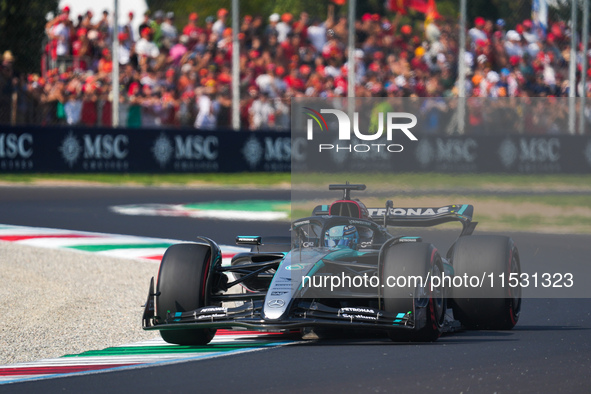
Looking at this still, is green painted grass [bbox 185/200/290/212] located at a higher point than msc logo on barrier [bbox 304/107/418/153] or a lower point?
lower

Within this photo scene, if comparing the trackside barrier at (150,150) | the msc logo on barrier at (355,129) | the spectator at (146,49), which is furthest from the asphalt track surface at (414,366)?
the spectator at (146,49)

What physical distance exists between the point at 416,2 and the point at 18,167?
1030 cm

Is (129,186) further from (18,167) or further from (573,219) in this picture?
(573,219)

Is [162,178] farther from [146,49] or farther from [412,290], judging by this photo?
[412,290]

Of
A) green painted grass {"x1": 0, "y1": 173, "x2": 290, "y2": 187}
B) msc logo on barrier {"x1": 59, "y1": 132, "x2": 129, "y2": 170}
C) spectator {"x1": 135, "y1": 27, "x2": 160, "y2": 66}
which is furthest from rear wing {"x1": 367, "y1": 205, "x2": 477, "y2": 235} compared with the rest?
spectator {"x1": 135, "y1": 27, "x2": 160, "y2": 66}

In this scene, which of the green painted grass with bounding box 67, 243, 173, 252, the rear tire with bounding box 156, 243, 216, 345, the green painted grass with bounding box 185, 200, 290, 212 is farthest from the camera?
the green painted grass with bounding box 185, 200, 290, 212

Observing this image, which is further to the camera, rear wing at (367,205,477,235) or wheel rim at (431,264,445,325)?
rear wing at (367,205,477,235)

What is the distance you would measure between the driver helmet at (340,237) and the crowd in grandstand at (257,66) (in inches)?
503

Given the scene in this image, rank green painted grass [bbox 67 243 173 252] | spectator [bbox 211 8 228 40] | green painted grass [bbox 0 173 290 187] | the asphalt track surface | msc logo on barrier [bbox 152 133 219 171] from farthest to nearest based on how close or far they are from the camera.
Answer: spectator [bbox 211 8 228 40], msc logo on barrier [bbox 152 133 219 171], green painted grass [bbox 0 173 290 187], green painted grass [bbox 67 243 173 252], the asphalt track surface

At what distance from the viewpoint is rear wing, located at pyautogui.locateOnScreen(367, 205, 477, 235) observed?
20.5 ft

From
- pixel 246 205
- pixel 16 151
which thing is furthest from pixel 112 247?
pixel 16 151

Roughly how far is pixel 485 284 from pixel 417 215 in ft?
1.87

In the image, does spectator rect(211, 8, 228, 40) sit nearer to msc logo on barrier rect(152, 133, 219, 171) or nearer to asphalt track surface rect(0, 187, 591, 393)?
msc logo on barrier rect(152, 133, 219, 171)

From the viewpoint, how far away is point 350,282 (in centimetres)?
583
